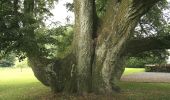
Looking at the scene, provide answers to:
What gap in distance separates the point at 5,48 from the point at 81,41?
3.54m

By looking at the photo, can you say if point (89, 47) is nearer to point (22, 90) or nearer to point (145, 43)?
point (145, 43)

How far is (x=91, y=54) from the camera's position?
16125mm

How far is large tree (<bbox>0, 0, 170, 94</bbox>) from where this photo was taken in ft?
47.4

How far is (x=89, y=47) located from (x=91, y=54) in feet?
1.07

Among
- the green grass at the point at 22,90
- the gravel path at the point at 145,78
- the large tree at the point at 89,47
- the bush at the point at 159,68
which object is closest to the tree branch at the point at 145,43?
the large tree at the point at 89,47

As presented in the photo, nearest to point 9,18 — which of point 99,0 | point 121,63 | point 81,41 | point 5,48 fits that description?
point 5,48

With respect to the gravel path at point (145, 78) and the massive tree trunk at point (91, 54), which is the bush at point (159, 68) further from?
the massive tree trunk at point (91, 54)

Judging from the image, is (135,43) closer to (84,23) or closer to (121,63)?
(121,63)

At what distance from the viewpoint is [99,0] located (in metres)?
23.2

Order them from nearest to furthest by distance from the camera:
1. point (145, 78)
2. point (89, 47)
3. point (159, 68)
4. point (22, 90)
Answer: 1. point (89, 47)
2. point (22, 90)
3. point (145, 78)
4. point (159, 68)

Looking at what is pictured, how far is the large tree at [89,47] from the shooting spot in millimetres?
14453

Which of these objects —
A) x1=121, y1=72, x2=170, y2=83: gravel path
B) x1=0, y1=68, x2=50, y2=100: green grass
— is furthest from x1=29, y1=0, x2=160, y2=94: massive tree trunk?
x1=121, y1=72, x2=170, y2=83: gravel path

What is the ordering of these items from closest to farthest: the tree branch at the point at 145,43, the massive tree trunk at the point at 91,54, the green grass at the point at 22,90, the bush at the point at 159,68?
the massive tree trunk at the point at 91,54
the green grass at the point at 22,90
the tree branch at the point at 145,43
the bush at the point at 159,68

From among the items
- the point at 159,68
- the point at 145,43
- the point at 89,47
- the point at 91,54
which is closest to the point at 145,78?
the point at 145,43
